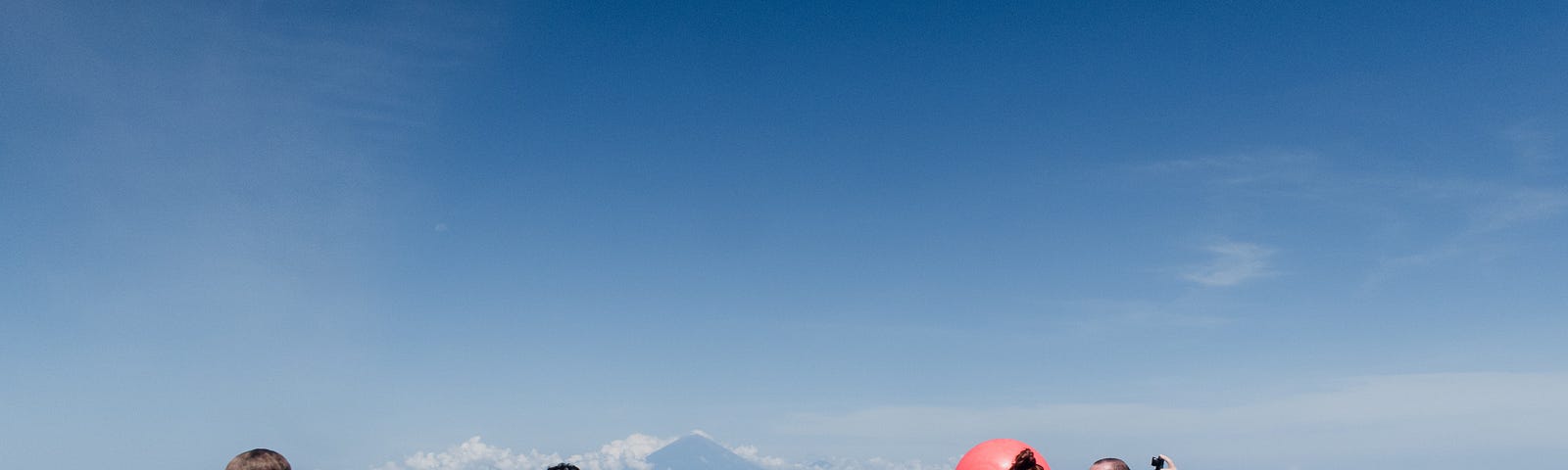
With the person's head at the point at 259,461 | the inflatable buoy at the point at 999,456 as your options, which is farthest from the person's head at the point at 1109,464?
the person's head at the point at 259,461

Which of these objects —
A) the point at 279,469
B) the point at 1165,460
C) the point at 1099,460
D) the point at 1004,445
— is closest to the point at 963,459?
the point at 1004,445

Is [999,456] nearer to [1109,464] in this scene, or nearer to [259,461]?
[1109,464]

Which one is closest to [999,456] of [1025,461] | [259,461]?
[1025,461]

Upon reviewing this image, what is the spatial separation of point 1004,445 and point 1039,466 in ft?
2.31

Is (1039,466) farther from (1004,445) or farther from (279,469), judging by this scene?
(279,469)

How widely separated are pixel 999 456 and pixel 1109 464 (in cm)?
182

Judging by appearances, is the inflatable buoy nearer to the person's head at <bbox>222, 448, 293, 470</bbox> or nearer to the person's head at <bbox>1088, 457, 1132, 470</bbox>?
the person's head at <bbox>1088, 457, 1132, 470</bbox>

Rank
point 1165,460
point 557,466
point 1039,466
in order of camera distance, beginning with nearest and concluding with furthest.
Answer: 1. point 1165,460
2. point 1039,466
3. point 557,466

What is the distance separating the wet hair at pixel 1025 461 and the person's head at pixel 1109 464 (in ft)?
4.01

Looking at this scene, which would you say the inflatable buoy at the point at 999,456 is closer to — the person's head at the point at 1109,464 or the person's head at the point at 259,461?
the person's head at the point at 1109,464

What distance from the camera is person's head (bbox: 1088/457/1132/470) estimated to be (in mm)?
17062

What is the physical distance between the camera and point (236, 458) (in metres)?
17.2

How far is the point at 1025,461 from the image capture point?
54.4 feet

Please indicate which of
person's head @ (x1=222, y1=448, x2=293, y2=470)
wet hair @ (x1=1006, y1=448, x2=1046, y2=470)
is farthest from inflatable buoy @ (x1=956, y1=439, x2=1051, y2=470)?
person's head @ (x1=222, y1=448, x2=293, y2=470)
